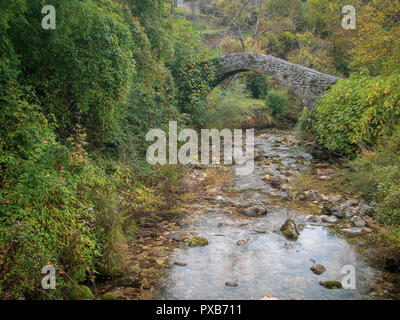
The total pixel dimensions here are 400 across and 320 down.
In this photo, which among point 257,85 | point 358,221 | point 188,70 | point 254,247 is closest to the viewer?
point 254,247

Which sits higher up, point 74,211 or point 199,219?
point 74,211

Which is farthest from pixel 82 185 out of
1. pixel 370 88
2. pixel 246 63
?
pixel 246 63

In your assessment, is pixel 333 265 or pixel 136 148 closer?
pixel 333 265

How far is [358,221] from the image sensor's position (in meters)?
5.89

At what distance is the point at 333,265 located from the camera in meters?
4.61

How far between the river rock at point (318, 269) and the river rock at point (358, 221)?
Answer: 1.75 meters

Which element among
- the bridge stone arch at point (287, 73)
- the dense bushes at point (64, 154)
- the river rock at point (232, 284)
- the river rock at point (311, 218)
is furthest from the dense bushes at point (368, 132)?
the dense bushes at point (64, 154)

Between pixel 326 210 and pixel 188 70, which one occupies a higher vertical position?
pixel 188 70

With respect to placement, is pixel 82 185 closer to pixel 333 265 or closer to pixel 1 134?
pixel 1 134

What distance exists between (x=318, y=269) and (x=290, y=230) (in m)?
1.14

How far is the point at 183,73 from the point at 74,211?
8.75 meters

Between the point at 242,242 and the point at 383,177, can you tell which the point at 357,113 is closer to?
the point at 383,177

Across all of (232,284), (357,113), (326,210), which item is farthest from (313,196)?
(232,284)

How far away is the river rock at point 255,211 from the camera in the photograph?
6465mm
